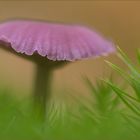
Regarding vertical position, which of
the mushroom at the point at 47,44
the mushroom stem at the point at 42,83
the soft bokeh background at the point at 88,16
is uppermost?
the mushroom at the point at 47,44

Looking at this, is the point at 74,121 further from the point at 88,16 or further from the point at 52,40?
the point at 88,16

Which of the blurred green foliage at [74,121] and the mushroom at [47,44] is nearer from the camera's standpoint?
the blurred green foliage at [74,121]

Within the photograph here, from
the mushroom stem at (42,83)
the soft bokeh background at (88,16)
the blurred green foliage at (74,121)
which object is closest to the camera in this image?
the blurred green foliage at (74,121)

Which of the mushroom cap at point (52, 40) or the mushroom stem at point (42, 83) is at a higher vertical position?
the mushroom cap at point (52, 40)

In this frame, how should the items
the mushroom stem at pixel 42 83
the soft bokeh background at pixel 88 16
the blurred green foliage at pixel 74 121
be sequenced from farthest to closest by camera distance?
the soft bokeh background at pixel 88 16
the mushroom stem at pixel 42 83
the blurred green foliage at pixel 74 121

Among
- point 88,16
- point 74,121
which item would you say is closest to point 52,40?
point 74,121

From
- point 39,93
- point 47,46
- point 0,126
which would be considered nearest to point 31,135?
point 0,126

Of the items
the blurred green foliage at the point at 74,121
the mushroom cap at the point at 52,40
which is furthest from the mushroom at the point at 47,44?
the blurred green foliage at the point at 74,121

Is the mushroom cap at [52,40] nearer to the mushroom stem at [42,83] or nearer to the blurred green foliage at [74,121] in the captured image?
the mushroom stem at [42,83]

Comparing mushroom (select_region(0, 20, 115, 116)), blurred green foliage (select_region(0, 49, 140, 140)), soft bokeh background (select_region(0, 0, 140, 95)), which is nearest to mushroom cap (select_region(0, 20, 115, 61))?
mushroom (select_region(0, 20, 115, 116))
